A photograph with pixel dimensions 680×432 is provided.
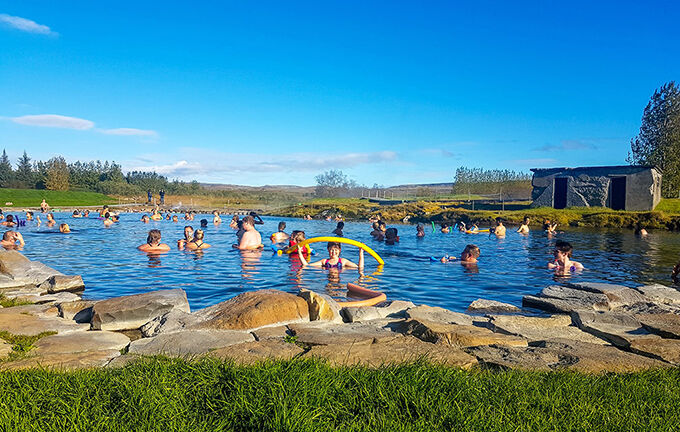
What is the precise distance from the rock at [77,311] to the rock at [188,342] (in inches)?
78.7

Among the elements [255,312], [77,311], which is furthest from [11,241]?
[255,312]

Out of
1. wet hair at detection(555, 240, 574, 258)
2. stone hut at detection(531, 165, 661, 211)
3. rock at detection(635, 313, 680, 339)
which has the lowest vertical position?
rock at detection(635, 313, 680, 339)

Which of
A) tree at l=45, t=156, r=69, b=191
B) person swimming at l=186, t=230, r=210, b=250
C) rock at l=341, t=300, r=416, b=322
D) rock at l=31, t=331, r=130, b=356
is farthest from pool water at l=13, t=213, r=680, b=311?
tree at l=45, t=156, r=69, b=191

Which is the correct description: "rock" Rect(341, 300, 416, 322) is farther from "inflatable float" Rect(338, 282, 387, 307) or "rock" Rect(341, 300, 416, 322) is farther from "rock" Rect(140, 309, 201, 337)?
"rock" Rect(140, 309, 201, 337)

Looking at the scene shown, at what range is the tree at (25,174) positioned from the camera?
70.5m

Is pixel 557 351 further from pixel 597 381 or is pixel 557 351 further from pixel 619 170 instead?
pixel 619 170

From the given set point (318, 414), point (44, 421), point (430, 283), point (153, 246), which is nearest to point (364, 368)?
point (318, 414)

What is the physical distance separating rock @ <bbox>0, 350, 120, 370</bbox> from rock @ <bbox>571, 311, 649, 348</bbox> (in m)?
5.44

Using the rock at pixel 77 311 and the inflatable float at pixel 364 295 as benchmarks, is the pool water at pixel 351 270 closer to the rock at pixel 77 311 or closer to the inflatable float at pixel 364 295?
the inflatable float at pixel 364 295

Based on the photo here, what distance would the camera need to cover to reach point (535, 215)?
36.9 m

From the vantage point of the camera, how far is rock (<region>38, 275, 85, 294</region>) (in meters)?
9.20

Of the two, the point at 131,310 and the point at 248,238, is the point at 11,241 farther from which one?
the point at 131,310

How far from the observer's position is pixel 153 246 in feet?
55.8

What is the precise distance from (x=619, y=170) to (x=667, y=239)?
44.0ft
